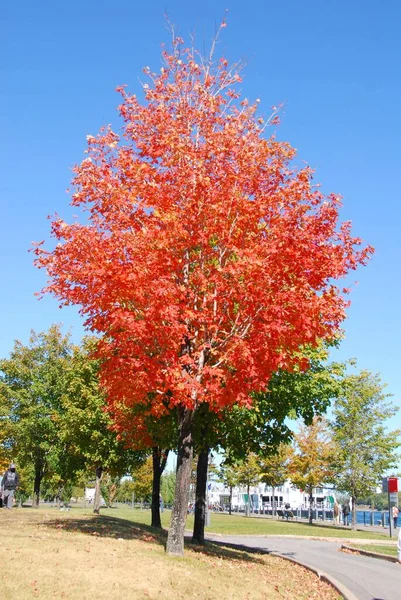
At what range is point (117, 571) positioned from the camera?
1012cm

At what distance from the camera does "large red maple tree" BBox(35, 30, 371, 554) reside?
1253 cm

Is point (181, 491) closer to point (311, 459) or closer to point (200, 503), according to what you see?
point (200, 503)

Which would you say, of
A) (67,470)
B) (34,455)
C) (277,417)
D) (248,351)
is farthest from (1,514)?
(34,455)

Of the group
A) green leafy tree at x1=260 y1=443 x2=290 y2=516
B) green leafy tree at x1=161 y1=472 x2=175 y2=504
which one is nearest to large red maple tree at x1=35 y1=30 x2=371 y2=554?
green leafy tree at x1=260 y1=443 x2=290 y2=516

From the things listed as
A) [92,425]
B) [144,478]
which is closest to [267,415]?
[92,425]

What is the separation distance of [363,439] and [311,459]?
25.0ft

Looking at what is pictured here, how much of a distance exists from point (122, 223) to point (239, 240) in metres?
2.93

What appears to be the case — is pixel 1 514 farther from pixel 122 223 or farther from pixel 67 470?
pixel 67 470

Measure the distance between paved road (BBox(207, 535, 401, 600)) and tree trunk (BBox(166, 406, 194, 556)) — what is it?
13.7 ft

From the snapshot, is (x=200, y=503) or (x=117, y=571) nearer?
(x=117, y=571)

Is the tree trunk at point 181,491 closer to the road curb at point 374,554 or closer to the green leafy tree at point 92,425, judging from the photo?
the road curb at point 374,554

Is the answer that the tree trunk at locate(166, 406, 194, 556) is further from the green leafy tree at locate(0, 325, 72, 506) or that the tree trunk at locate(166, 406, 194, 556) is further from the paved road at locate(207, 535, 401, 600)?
the green leafy tree at locate(0, 325, 72, 506)

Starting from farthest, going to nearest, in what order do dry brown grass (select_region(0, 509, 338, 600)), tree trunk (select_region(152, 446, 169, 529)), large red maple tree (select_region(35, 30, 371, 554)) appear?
tree trunk (select_region(152, 446, 169, 529)) < large red maple tree (select_region(35, 30, 371, 554)) < dry brown grass (select_region(0, 509, 338, 600))

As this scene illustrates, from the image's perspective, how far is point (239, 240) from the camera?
13805mm
